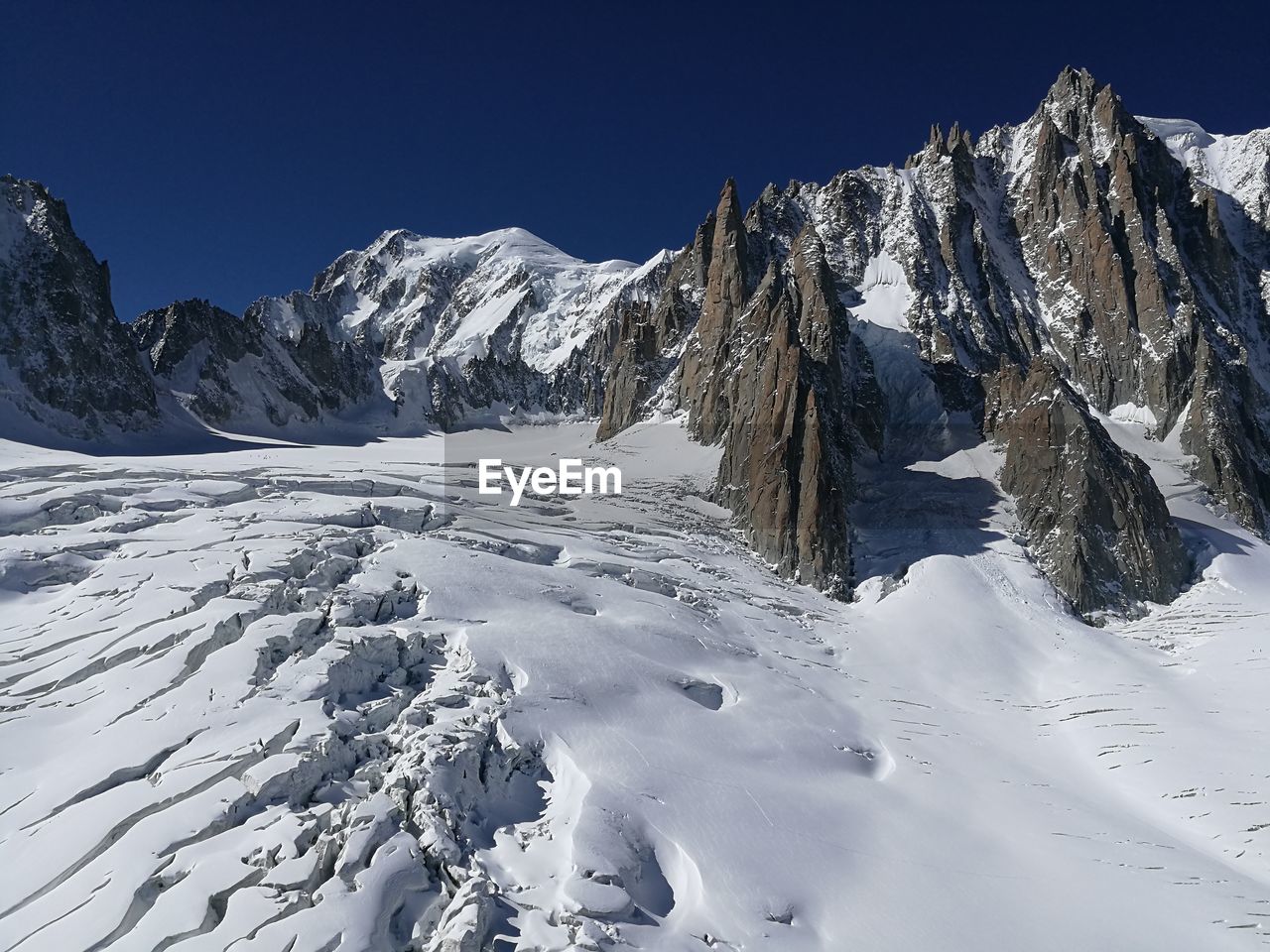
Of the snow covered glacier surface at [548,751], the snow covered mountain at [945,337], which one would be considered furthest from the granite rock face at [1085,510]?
the snow covered glacier surface at [548,751]

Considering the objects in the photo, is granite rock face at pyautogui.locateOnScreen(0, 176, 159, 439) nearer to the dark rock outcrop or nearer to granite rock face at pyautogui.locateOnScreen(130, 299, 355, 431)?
granite rock face at pyautogui.locateOnScreen(130, 299, 355, 431)

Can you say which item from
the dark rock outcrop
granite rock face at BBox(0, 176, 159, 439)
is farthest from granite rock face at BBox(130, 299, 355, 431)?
the dark rock outcrop

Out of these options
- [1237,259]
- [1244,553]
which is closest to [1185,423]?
[1244,553]

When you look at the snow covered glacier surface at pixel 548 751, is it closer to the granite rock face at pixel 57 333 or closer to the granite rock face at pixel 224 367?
the granite rock face at pixel 57 333

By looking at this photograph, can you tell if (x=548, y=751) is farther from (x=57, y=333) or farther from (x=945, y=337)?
(x=57, y=333)

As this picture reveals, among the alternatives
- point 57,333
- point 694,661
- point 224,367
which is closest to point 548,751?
point 694,661
